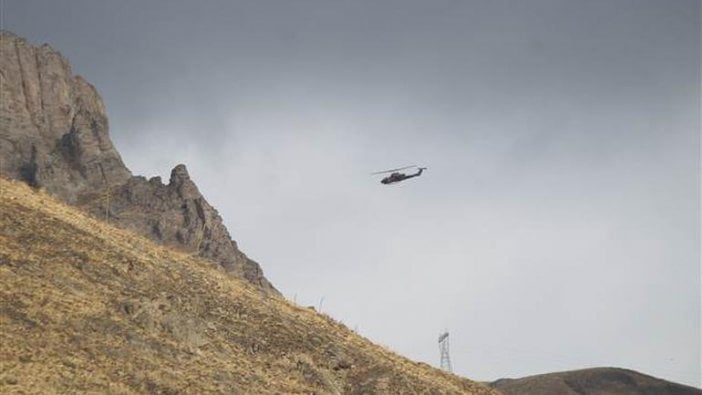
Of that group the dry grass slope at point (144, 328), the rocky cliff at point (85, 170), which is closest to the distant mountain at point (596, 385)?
the rocky cliff at point (85, 170)

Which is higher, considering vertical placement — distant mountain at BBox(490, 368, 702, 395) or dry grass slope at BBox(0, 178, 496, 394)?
distant mountain at BBox(490, 368, 702, 395)

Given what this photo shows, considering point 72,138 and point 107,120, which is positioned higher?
point 107,120

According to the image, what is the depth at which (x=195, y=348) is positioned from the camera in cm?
A: 2748

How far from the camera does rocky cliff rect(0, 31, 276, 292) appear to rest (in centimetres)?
11350

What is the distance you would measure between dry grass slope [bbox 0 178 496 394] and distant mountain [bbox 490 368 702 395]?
213 ft

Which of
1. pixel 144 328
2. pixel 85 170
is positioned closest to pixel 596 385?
pixel 144 328

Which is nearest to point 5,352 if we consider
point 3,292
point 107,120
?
point 3,292

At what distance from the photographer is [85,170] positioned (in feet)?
391

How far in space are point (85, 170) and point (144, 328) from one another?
10066 centimetres

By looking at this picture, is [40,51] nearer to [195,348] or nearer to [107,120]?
[107,120]

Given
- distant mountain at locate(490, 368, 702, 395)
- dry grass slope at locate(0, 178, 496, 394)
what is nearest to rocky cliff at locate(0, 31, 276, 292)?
distant mountain at locate(490, 368, 702, 395)

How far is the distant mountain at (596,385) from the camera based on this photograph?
96.8 m

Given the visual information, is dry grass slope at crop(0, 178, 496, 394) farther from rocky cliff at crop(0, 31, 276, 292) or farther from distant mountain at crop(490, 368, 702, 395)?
rocky cliff at crop(0, 31, 276, 292)

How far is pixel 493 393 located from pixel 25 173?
318 ft
